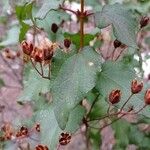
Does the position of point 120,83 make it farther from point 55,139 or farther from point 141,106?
point 55,139

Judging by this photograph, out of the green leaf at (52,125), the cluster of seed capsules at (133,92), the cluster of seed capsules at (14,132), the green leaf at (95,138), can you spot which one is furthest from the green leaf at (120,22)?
the green leaf at (95,138)

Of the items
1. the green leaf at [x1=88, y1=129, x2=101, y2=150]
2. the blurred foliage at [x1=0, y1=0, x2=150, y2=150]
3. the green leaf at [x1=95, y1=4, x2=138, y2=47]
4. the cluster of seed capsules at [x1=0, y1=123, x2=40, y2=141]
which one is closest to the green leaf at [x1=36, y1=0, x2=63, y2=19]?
the blurred foliage at [x1=0, y1=0, x2=150, y2=150]

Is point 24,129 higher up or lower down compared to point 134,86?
higher up

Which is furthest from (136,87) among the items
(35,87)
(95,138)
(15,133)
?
(95,138)

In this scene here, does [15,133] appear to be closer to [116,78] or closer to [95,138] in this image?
[116,78]

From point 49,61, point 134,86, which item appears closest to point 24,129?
point 49,61

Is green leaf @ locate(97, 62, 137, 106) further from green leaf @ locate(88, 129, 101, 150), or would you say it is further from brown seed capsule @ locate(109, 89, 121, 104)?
green leaf @ locate(88, 129, 101, 150)

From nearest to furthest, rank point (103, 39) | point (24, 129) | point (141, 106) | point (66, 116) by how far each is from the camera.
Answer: point (66, 116) < point (141, 106) < point (24, 129) < point (103, 39)
